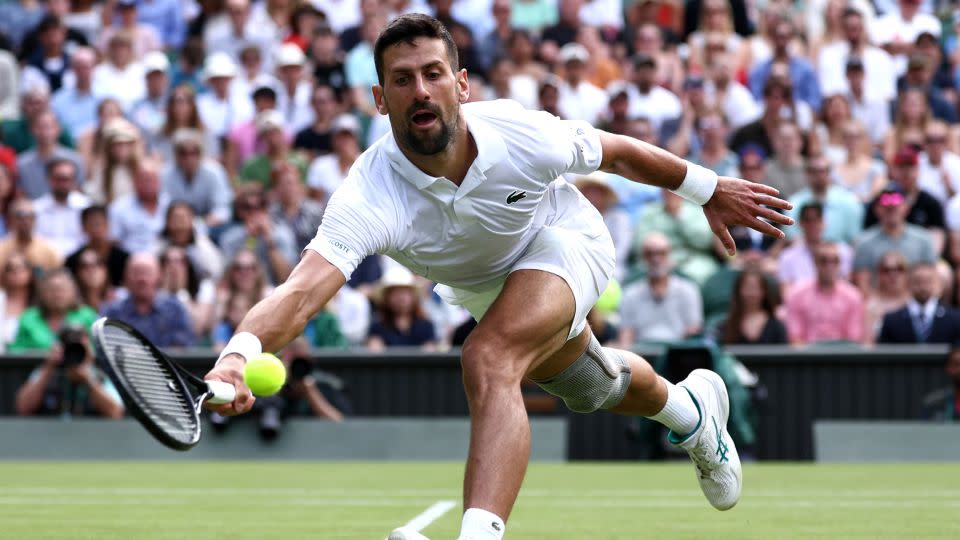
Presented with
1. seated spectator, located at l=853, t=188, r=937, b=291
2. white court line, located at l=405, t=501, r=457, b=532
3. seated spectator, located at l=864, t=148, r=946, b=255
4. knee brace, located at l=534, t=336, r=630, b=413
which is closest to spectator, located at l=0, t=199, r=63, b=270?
white court line, located at l=405, t=501, r=457, b=532

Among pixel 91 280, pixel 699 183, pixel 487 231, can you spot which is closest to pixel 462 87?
pixel 487 231

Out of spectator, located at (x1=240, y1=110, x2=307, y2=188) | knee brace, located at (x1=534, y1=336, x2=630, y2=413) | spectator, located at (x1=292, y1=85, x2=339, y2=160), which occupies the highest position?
spectator, located at (x1=292, y1=85, x2=339, y2=160)

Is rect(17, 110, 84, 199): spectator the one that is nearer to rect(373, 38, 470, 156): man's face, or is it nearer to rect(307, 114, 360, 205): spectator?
rect(307, 114, 360, 205): spectator

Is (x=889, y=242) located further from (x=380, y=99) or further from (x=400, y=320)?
(x=380, y=99)

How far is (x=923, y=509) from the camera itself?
7070 mm

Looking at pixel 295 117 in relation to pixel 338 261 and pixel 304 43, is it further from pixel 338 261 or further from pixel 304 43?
pixel 338 261

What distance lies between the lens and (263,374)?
171 inches

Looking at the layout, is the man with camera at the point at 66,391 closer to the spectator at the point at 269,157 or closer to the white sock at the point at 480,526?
the spectator at the point at 269,157

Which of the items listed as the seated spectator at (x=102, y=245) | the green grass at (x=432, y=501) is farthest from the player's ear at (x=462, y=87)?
the seated spectator at (x=102, y=245)

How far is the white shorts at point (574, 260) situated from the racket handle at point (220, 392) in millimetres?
1282

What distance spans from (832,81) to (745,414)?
4.75m

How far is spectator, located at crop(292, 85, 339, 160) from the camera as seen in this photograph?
1376 centimetres

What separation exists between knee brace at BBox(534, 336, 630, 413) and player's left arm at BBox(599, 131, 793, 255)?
24.2 inches

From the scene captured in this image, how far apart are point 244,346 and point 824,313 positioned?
772cm
